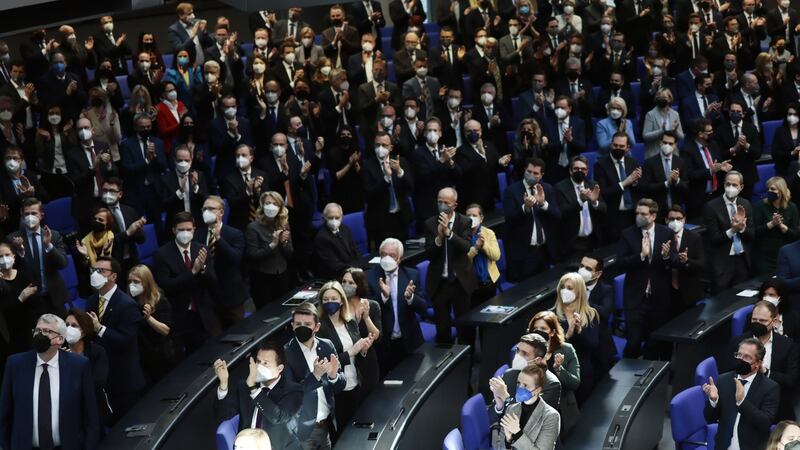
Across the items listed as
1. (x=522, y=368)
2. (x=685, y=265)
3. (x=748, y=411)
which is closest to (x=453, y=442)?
(x=522, y=368)

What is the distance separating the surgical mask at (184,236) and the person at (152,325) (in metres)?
0.49

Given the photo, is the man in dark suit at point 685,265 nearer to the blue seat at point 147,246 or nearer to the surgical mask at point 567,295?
the surgical mask at point 567,295

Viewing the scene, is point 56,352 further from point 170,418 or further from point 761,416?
point 761,416

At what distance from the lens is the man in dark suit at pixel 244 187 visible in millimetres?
10367

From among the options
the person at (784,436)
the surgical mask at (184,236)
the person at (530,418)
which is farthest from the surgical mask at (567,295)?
the surgical mask at (184,236)

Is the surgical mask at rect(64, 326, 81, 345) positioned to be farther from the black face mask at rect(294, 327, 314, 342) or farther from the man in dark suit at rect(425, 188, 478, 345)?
the man in dark suit at rect(425, 188, 478, 345)

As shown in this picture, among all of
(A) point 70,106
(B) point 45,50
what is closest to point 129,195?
(A) point 70,106

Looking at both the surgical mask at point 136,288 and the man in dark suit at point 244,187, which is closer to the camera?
the surgical mask at point 136,288

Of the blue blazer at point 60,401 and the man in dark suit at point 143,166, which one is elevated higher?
the man in dark suit at point 143,166

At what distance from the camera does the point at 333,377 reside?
7203mm

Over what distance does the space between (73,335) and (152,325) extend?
0.85 m

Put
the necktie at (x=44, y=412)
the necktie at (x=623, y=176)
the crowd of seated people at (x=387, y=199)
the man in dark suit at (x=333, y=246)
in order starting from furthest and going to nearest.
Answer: the necktie at (x=623, y=176)
the man in dark suit at (x=333, y=246)
the crowd of seated people at (x=387, y=199)
the necktie at (x=44, y=412)

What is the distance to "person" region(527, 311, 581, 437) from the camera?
7797mm

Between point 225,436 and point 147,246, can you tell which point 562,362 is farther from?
point 147,246
